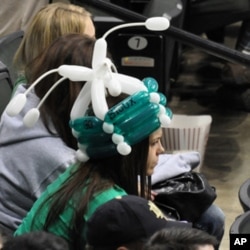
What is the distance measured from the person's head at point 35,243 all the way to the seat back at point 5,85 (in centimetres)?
117

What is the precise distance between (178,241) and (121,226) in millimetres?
264

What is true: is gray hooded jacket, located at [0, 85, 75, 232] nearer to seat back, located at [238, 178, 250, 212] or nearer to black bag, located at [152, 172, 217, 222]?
black bag, located at [152, 172, 217, 222]

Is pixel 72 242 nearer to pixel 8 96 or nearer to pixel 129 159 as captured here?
pixel 129 159

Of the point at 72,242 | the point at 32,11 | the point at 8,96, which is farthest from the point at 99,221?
the point at 32,11

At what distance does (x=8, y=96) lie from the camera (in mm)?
2568

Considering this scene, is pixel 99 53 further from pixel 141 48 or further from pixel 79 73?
pixel 141 48

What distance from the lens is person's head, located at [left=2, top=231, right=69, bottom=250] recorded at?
1.36 metres

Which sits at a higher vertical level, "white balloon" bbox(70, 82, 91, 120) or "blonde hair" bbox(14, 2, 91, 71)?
"white balloon" bbox(70, 82, 91, 120)

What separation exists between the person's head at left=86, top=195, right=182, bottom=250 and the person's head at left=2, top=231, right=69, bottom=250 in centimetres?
16

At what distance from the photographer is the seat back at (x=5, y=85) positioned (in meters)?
2.54

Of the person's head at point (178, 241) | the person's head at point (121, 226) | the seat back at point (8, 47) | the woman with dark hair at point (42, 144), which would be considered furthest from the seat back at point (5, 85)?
the person's head at point (178, 241)

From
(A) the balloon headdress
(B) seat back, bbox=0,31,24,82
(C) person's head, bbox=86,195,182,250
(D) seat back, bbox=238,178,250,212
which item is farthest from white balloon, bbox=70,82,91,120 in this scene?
(B) seat back, bbox=0,31,24,82

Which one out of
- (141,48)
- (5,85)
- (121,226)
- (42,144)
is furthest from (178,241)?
(141,48)

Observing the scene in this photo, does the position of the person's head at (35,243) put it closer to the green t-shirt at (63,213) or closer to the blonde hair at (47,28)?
the green t-shirt at (63,213)
